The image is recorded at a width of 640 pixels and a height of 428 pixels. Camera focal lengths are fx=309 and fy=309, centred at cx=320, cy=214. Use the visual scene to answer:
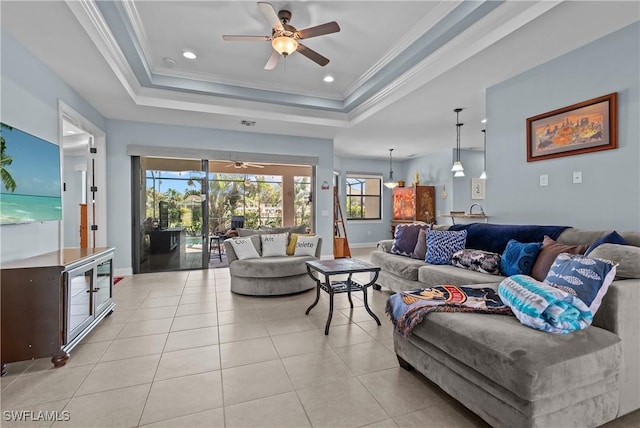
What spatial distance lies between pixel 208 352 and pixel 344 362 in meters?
1.10

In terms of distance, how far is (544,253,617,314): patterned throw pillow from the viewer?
5.61ft

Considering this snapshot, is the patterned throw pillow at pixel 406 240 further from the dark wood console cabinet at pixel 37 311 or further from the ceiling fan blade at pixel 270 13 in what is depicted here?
the dark wood console cabinet at pixel 37 311

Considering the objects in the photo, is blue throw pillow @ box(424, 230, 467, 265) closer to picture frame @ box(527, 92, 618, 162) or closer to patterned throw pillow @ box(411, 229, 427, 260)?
patterned throw pillow @ box(411, 229, 427, 260)

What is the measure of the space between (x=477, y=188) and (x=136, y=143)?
7.86 metres

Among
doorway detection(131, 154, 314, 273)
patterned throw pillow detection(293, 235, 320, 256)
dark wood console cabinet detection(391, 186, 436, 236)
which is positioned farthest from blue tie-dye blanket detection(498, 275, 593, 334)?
dark wood console cabinet detection(391, 186, 436, 236)

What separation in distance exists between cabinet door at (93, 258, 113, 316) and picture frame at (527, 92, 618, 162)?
4.73 metres

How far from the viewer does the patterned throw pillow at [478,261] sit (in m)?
3.01

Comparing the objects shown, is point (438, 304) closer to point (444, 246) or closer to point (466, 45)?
point (444, 246)

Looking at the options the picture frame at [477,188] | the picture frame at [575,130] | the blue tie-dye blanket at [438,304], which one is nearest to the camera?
the blue tie-dye blanket at [438,304]

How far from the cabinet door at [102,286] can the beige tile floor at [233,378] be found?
21 cm

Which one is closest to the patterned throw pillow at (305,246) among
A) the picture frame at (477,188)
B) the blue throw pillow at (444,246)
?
the blue throw pillow at (444,246)

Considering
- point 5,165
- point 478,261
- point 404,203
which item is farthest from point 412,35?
point 404,203

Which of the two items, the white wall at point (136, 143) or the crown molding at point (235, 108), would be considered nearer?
the crown molding at point (235, 108)

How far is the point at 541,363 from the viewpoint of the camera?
136cm
